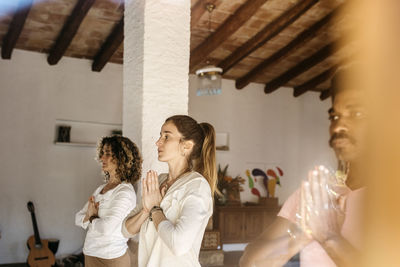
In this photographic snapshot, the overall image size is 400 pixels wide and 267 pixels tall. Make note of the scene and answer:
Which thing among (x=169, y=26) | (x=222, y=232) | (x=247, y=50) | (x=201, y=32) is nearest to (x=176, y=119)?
(x=169, y=26)

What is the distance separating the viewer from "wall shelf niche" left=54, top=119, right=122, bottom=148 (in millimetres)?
6391

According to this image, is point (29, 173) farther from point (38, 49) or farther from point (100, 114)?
point (38, 49)

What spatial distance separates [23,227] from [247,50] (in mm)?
4400

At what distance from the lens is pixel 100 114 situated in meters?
6.65

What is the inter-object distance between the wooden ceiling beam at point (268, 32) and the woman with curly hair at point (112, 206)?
3.82m

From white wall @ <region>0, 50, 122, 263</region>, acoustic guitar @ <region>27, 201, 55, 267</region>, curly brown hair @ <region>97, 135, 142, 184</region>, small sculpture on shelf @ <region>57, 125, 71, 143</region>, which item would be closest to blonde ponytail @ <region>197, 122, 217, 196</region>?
curly brown hair @ <region>97, 135, 142, 184</region>

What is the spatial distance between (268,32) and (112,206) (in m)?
4.39

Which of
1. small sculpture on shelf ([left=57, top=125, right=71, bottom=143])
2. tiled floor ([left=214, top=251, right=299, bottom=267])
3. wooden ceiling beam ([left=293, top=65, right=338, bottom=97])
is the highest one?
wooden ceiling beam ([left=293, top=65, right=338, bottom=97])

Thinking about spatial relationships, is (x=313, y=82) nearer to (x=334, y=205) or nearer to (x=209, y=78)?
(x=209, y=78)

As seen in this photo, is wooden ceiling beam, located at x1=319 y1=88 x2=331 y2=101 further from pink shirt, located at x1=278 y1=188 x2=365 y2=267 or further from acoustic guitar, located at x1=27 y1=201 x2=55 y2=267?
pink shirt, located at x1=278 y1=188 x2=365 y2=267

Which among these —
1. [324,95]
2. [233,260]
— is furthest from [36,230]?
[324,95]

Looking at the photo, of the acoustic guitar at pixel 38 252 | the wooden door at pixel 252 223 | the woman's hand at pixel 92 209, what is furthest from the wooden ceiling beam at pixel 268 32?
the woman's hand at pixel 92 209

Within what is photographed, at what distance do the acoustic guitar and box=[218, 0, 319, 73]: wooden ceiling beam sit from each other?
3942 mm

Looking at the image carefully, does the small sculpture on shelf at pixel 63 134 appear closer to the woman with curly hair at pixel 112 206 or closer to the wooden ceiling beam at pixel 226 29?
the wooden ceiling beam at pixel 226 29
